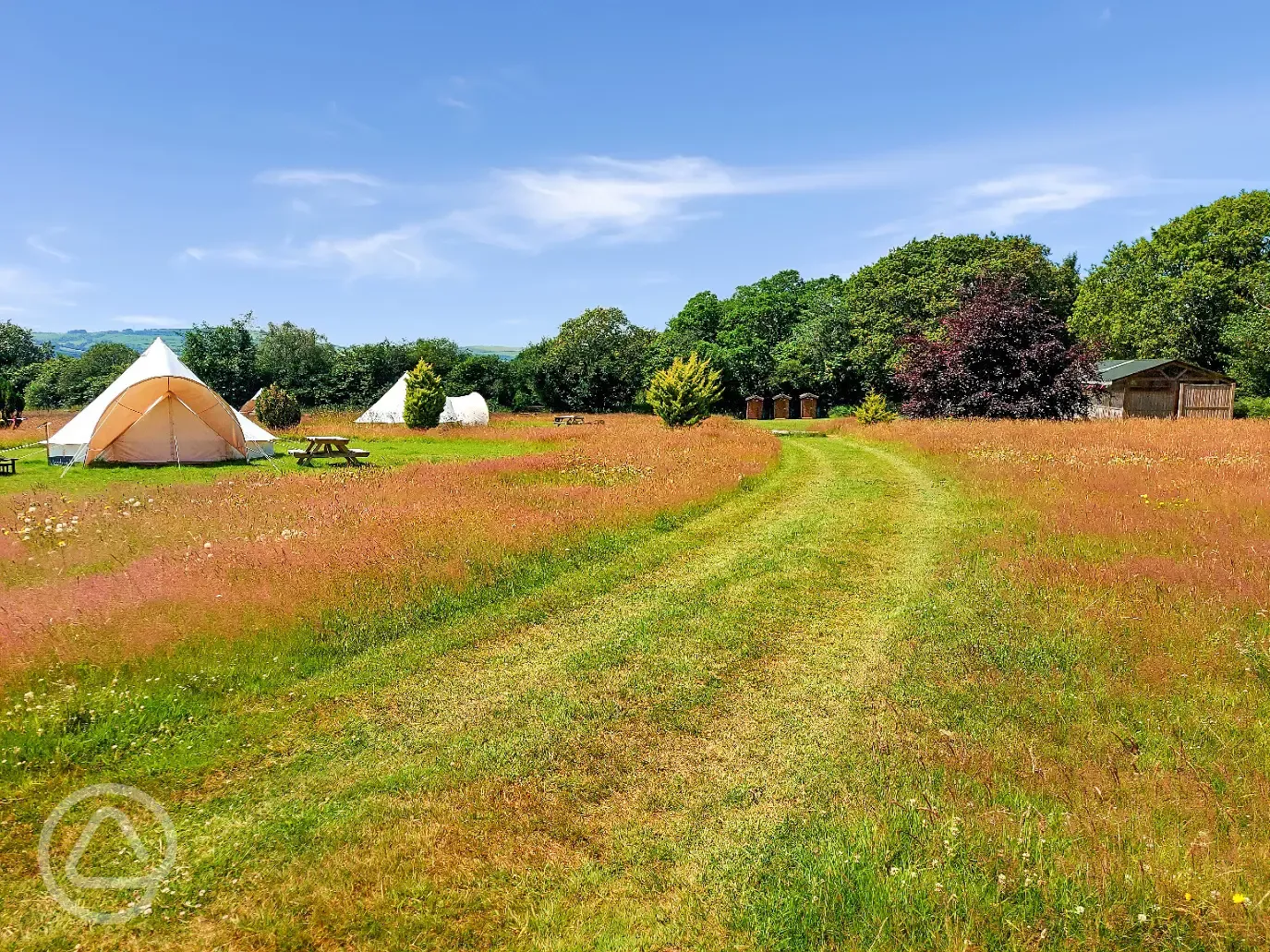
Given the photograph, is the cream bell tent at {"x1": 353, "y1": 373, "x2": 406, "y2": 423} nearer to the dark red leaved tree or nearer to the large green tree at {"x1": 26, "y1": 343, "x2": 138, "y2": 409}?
the dark red leaved tree

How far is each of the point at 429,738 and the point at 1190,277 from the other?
5795cm

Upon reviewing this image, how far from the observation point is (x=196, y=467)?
2114 cm

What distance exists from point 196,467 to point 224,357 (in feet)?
141

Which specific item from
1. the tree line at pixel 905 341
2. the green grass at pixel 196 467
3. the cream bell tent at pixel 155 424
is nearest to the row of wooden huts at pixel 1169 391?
the tree line at pixel 905 341

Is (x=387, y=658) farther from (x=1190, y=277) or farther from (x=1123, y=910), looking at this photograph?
(x=1190, y=277)

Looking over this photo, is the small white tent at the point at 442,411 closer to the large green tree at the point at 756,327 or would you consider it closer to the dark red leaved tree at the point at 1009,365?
the large green tree at the point at 756,327

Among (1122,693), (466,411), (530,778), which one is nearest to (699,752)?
(530,778)

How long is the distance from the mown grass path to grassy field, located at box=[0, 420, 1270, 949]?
0.02 meters

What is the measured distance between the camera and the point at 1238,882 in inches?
128

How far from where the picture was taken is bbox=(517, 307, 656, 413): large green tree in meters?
60.6

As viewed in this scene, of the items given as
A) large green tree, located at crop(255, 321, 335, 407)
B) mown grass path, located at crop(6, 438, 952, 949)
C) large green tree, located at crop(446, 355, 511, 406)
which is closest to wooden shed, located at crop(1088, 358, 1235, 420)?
mown grass path, located at crop(6, 438, 952, 949)

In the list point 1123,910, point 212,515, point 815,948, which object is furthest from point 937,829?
point 212,515

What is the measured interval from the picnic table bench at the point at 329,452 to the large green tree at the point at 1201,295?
49309 millimetres

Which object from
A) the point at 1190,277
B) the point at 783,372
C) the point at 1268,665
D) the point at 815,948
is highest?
the point at 1190,277
